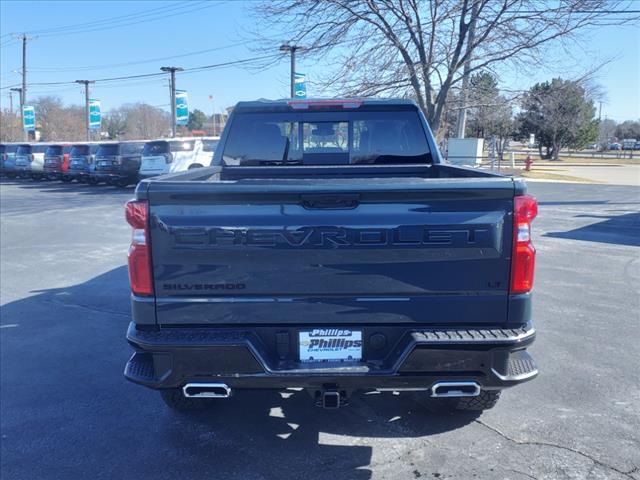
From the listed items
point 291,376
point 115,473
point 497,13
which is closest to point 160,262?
point 291,376

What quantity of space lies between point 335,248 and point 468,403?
6.01ft

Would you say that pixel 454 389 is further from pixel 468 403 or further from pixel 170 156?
pixel 170 156

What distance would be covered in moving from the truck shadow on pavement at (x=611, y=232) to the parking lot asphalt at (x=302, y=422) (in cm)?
506

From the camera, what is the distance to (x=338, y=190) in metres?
2.75

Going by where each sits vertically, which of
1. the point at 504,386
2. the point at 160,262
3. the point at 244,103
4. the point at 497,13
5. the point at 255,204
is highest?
the point at 497,13

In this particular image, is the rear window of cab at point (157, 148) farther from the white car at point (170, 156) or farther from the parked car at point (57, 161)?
the parked car at point (57, 161)

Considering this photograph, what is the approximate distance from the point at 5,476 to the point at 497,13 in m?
14.5

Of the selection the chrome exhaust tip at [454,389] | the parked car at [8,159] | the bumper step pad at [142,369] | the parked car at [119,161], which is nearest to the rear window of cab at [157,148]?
the parked car at [119,161]

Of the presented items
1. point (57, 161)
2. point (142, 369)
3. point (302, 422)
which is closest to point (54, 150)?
point (57, 161)

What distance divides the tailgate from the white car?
18.6 m

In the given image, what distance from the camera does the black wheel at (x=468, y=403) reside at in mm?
3818

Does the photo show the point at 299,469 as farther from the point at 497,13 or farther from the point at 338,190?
the point at 497,13

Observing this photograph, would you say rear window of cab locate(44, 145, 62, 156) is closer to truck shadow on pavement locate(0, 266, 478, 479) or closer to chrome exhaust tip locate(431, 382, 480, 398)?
truck shadow on pavement locate(0, 266, 478, 479)

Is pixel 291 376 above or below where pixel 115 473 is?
above
